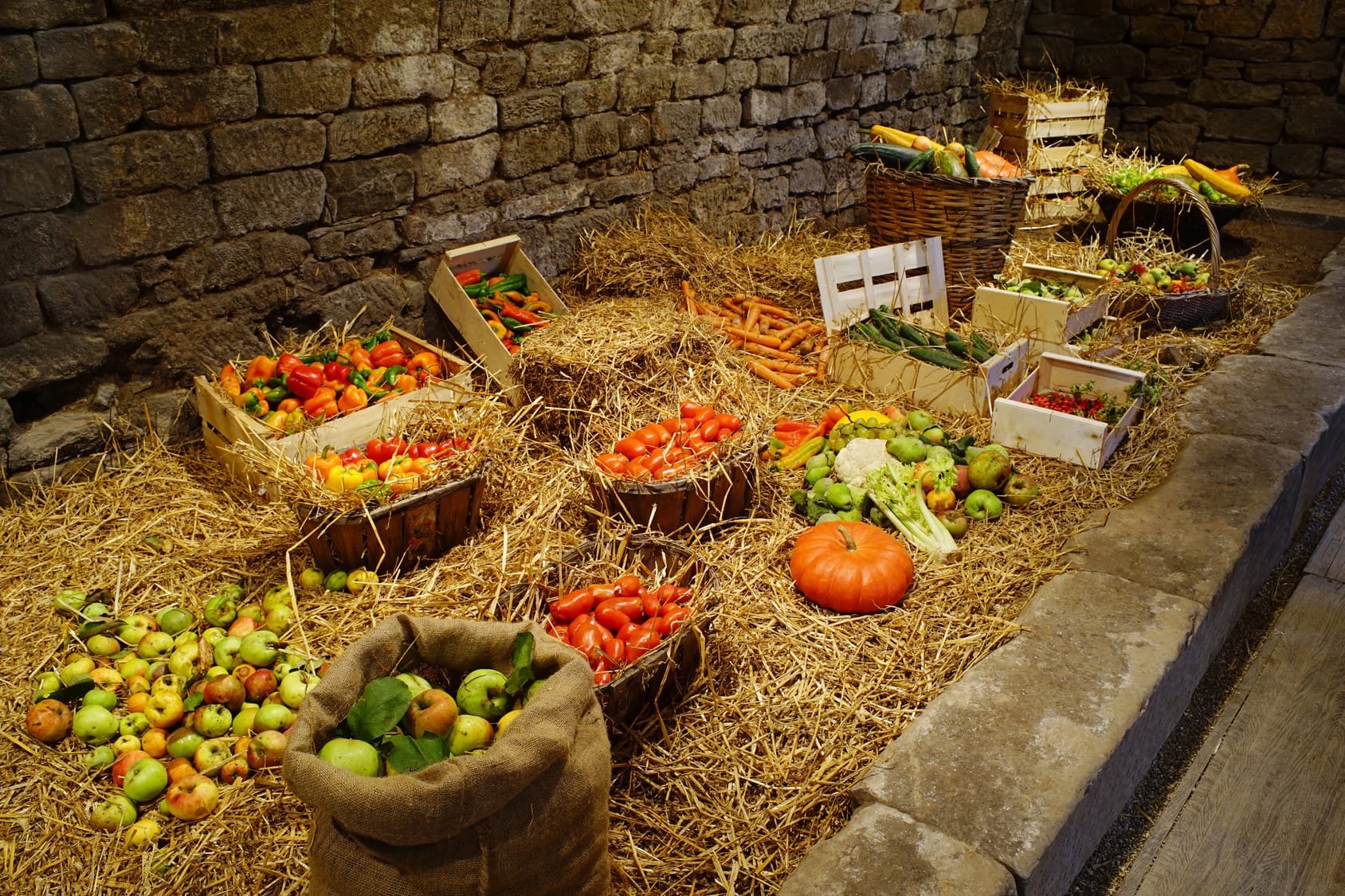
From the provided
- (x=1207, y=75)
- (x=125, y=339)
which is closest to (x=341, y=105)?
(x=125, y=339)

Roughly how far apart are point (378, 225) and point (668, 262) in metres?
1.87

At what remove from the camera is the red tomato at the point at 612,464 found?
153 inches

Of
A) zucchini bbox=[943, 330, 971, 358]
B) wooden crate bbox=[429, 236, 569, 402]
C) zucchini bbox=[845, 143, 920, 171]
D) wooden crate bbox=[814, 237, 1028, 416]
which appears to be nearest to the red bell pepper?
wooden crate bbox=[429, 236, 569, 402]

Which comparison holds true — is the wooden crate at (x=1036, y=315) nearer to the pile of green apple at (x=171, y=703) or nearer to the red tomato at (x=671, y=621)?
the red tomato at (x=671, y=621)

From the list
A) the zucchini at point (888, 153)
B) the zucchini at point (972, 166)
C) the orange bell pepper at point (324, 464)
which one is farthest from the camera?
the zucchini at point (888, 153)

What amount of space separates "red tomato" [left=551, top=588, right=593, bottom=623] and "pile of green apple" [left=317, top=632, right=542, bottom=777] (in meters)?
0.52

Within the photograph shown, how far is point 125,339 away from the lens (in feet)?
14.3

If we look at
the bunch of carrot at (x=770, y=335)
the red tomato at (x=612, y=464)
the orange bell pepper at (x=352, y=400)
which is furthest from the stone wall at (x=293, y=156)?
the red tomato at (x=612, y=464)

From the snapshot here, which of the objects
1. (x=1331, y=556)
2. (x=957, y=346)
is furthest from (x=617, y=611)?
(x=1331, y=556)

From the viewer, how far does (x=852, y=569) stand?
12.0ft

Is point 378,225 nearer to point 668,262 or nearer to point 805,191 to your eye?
point 668,262

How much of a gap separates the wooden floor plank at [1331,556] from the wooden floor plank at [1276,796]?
44 cm

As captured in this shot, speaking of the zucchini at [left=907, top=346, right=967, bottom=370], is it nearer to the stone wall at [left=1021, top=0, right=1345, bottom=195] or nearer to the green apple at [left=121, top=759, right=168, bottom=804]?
the green apple at [left=121, top=759, right=168, bottom=804]

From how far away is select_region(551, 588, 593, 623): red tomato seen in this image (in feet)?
9.90
